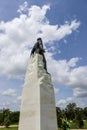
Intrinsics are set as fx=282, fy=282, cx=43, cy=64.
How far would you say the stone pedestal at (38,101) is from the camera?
13.7 m

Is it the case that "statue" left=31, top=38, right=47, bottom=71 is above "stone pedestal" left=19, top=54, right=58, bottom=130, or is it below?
above

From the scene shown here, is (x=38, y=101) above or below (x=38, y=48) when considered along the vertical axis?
below

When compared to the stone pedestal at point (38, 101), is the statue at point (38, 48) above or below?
above

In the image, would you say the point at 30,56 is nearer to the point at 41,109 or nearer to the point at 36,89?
the point at 36,89

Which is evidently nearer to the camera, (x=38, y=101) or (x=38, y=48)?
(x=38, y=101)

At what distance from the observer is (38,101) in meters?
13.7

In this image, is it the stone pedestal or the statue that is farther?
the statue

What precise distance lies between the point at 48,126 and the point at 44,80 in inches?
90.3

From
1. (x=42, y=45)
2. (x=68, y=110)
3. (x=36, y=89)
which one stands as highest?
(x=68, y=110)

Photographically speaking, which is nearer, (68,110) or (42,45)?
(42,45)

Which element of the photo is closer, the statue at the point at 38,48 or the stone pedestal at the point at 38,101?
the stone pedestal at the point at 38,101

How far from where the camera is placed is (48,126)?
45.2 ft

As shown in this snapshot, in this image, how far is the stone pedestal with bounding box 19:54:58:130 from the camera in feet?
44.9

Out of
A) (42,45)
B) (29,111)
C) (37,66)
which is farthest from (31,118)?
(42,45)
